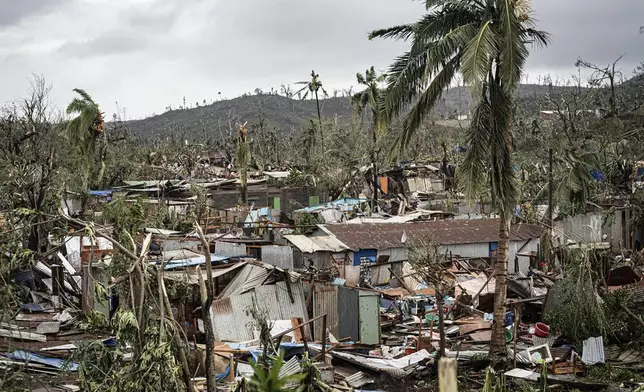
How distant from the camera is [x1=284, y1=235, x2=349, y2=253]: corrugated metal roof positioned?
851 inches

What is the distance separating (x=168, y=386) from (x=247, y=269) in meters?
7.65

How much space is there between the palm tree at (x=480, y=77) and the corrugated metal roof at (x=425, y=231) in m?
8.44

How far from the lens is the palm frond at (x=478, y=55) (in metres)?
12.2

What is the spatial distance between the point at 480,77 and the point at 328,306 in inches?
269

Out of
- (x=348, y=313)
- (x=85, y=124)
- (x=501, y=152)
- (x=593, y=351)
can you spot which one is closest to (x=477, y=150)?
(x=501, y=152)

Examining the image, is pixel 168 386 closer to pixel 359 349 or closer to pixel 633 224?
pixel 359 349

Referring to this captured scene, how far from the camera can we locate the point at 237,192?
1423 inches

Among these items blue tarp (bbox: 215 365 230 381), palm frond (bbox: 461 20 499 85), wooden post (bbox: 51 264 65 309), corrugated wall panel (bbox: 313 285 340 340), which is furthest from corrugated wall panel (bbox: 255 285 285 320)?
palm frond (bbox: 461 20 499 85)

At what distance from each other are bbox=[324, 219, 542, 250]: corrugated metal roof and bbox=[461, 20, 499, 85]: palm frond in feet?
34.1

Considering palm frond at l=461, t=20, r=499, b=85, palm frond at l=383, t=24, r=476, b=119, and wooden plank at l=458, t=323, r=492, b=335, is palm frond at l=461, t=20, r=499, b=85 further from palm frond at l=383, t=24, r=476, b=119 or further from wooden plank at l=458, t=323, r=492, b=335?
wooden plank at l=458, t=323, r=492, b=335

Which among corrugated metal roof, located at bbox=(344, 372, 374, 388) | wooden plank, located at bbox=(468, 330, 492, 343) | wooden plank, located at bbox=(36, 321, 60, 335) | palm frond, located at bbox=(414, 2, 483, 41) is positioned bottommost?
wooden plank, located at bbox=(468, 330, 492, 343)

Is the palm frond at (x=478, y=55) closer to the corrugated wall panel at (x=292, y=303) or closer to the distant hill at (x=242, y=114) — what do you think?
the corrugated wall panel at (x=292, y=303)

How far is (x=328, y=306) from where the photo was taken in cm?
1647

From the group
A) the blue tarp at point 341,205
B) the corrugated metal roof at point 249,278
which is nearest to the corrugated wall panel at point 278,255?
the corrugated metal roof at point 249,278
